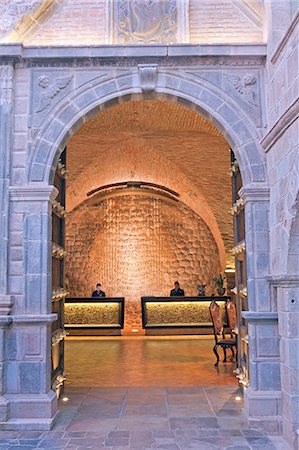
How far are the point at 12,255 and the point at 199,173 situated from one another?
21.5 feet

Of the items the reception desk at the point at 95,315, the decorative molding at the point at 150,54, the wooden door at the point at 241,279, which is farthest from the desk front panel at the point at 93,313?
the decorative molding at the point at 150,54

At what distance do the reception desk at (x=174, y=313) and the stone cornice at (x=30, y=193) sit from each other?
7.13m

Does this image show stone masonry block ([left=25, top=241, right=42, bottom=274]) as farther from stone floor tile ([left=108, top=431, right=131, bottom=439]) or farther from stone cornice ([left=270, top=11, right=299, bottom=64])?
stone cornice ([left=270, top=11, right=299, bottom=64])

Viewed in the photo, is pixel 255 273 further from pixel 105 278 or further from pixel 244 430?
pixel 105 278

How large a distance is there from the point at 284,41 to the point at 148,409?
3.90 m

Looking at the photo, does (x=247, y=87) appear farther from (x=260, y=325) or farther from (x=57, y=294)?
(x=57, y=294)

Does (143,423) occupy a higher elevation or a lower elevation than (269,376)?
lower

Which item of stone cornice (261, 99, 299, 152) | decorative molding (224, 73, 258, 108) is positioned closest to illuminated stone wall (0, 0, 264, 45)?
decorative molding (224, 73, 258, 108)

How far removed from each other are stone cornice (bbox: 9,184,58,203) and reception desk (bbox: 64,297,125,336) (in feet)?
22.8

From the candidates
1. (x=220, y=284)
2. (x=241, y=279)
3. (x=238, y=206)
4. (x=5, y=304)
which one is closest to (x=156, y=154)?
(x=220, y=284)

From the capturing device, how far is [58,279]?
5.59 metres

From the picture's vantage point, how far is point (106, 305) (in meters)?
11.6

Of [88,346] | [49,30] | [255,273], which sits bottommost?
[88,346]

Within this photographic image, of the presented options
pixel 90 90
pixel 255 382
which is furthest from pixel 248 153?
pixel 255 382
